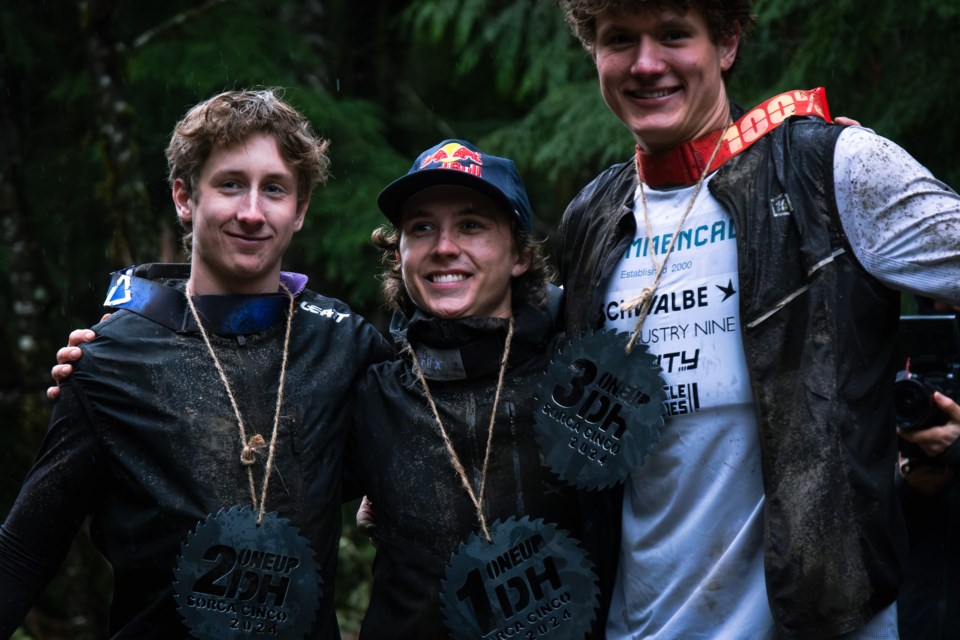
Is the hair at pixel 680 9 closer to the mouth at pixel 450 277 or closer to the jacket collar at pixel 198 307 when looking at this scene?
the mouth at pixel 450 277

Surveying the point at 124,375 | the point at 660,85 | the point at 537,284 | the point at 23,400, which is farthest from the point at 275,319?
the point at 23,400

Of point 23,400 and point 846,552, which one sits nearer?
point 846,552

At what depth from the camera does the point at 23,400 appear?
263 inches

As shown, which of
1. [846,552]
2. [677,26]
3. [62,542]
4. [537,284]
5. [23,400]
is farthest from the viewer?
[23,400]

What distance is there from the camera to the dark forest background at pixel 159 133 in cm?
643

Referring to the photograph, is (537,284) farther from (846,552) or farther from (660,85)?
(846,552)

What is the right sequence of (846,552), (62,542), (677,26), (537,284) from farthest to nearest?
(537,284) < (62,542) < (677,26) < (846,552)

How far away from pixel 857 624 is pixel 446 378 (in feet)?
4.07

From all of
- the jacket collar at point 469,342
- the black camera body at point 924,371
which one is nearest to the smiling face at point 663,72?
the jacket collar at point 469,342

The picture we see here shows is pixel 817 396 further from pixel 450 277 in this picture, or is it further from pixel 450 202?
pixel 450 202

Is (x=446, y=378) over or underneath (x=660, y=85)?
underneath

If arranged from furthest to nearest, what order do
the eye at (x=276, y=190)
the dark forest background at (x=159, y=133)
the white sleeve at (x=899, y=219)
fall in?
the dark forest background at (x=159, y=133) < the eye at (x=276, y=190) < the white sleeve at (x=899, y=219)

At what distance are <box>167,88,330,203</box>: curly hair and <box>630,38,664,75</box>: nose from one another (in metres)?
1.03

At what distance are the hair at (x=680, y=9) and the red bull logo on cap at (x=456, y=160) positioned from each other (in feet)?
1.48
